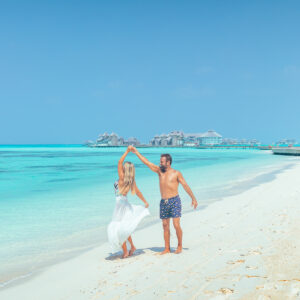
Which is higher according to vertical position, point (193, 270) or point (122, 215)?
point (122, 215)

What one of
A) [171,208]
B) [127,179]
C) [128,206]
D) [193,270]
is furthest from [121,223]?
[193,270]

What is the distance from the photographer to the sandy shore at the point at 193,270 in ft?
12.3

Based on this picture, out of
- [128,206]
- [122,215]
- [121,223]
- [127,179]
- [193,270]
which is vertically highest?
[127,179]

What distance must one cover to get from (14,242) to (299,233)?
5598 millimetres

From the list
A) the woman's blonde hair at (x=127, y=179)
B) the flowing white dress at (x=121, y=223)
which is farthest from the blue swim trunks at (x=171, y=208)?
the woman's blonde hair at (x=127, y=179)

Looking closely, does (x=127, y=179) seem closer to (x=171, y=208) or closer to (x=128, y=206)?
(x=128, y=206)

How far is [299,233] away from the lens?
601 cm

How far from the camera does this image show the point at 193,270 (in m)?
4.41

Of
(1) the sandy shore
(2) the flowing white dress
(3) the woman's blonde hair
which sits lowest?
(1) the sandy shore

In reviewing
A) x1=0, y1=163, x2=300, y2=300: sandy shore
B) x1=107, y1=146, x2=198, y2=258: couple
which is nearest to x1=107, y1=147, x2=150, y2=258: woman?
x1=107, y1=146, x2=198, y2=258: couple

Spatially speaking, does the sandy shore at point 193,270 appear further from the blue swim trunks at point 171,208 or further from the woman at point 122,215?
the blue swim trunks at point 171,208

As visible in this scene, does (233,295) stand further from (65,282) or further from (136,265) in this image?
(65,282)

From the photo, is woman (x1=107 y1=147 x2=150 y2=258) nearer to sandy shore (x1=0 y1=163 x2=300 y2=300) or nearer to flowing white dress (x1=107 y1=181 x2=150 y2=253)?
flowing white dress (x1=107 y1=181 x2=150 y2=253)

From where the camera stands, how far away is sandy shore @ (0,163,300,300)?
3.76 metres
